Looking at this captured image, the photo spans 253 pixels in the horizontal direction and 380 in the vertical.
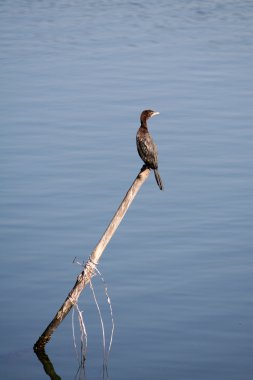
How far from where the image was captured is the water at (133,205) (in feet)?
34.1

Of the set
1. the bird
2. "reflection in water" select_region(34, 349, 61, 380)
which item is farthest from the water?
the bird

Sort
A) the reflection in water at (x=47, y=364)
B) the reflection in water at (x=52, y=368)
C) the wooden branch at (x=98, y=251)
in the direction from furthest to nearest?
1. the reflection in water at (x=47, y=364)
2. the reflection in water at (x=52, y=368)
3. the wooden branch at (x=98, y=251)

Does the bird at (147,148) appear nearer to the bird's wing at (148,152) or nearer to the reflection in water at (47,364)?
the bird's wing at (148,152)

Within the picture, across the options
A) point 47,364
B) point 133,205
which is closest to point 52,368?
point 47,364

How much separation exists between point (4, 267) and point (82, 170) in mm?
3749

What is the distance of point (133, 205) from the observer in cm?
1420

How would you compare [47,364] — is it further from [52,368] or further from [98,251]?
[98,251]

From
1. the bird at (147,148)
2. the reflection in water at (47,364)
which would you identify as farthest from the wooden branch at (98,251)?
the bird at (147,148)

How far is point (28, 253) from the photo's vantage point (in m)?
12.5

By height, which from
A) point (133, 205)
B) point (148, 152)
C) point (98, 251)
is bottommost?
point (98, 251)

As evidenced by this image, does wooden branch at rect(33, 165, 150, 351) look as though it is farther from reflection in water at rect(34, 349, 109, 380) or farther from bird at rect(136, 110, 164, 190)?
bird at rect(136, 110, 164, 190)

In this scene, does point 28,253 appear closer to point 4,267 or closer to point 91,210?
point 4,267

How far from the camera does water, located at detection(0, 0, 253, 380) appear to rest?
10.4m

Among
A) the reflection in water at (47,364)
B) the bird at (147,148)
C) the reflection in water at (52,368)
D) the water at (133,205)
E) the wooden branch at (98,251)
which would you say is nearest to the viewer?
the wooden branch at (98,251)
